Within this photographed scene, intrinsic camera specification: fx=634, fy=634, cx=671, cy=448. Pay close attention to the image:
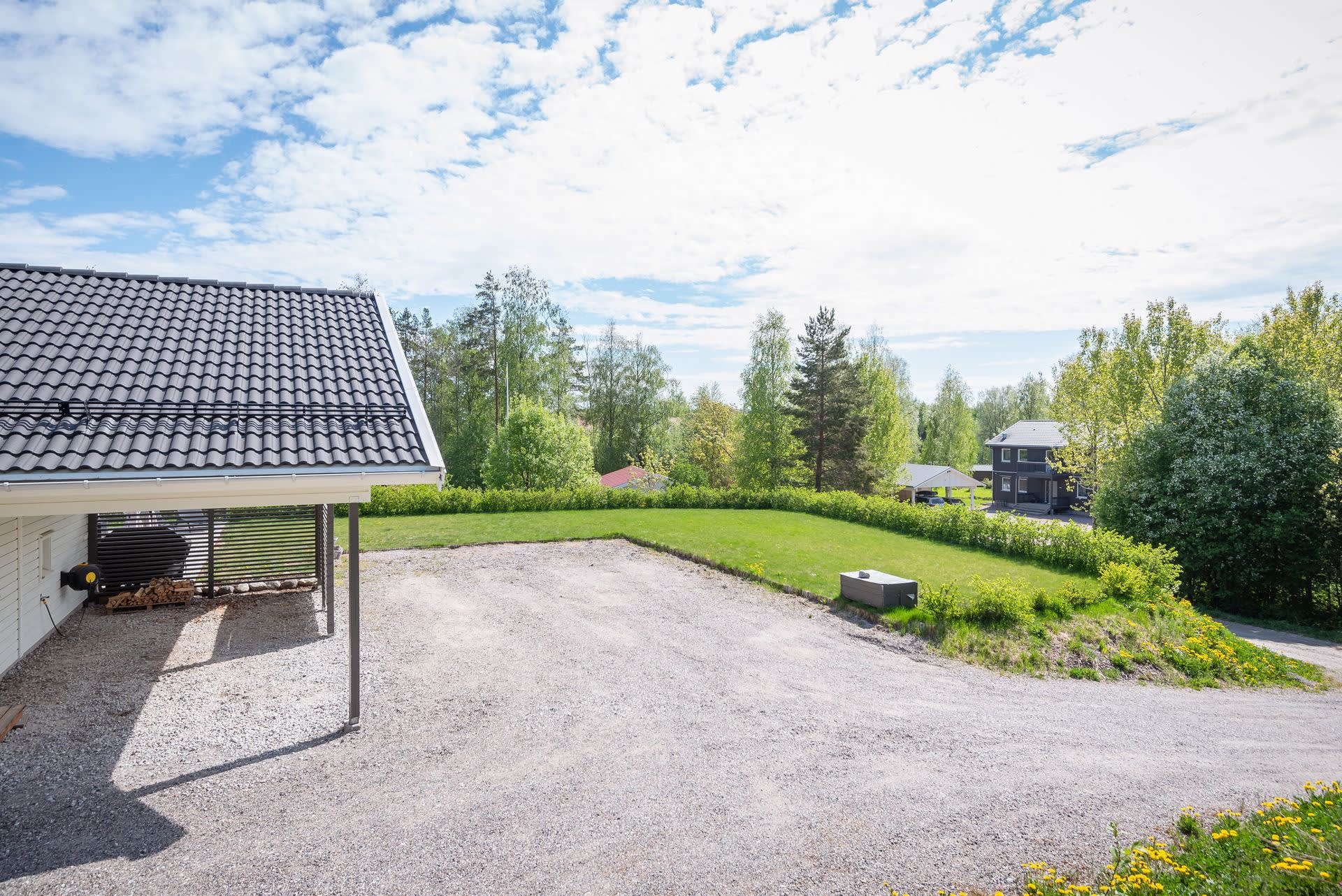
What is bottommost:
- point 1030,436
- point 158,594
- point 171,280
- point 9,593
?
point 158,594

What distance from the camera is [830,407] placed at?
30844mm

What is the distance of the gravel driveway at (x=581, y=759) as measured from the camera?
168 inches

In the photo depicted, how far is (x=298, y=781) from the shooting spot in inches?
208

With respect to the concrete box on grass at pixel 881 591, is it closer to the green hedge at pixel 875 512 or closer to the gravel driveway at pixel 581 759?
the gravel driveway at pixel 581 759

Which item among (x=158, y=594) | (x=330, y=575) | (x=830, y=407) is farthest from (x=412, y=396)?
(x=830, y=407)

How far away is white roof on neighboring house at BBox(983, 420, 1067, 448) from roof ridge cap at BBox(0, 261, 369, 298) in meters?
45.4

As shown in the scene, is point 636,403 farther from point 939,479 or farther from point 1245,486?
point 1245,486

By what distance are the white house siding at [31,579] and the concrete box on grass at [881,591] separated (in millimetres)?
10846

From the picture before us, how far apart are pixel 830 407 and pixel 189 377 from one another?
2748 cm

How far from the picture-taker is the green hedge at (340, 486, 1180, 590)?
1340 centimetres

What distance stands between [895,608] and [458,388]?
113 ft

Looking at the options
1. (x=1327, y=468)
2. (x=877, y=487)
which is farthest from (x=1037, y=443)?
(x=1327, y=468)

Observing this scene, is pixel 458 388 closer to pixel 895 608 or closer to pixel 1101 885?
pixel 895 608

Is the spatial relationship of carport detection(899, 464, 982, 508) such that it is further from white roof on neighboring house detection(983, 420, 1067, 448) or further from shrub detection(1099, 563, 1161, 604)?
shrub detection(1099, 563, 1161, 604)
